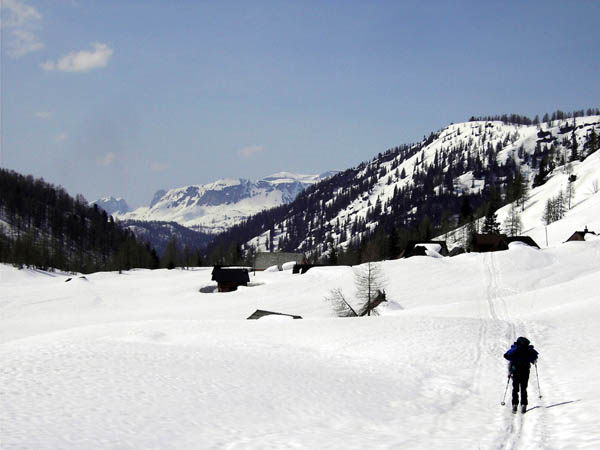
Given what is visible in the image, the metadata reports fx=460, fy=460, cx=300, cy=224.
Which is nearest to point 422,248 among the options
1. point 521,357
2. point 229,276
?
point 229,276

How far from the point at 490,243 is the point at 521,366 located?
89.1m

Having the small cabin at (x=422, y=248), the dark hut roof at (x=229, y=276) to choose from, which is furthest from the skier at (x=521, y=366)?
the dark hut roof at (x=229, y=276)

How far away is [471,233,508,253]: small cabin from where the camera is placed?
3779 inches

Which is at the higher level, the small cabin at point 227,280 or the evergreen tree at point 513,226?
the evergreen tree at point 513,226

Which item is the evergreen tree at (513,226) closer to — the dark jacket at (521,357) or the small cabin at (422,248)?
the small cabin at (422,248)

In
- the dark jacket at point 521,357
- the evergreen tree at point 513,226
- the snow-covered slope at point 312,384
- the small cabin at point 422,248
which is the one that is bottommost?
the snow-covered slope at point 312,384

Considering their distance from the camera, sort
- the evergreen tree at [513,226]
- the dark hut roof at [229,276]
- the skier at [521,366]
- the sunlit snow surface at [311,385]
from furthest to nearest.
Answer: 1. the evergreen tree at [513,226]
2. the dark hut roof at [229,276]
3. the skier at [521,366]
4. the sunlit snow surface at [311,385]

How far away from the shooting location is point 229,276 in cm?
9569

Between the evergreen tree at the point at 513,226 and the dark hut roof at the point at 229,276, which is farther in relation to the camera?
the evergreen tree at the point at 513,226

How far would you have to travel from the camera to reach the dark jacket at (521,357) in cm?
1512

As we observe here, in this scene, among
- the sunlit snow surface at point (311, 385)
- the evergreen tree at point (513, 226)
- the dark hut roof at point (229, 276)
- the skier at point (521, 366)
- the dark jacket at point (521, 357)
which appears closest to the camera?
the sunlit snow surface at point (311, 385)

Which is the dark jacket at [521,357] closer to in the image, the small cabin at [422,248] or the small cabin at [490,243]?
the small cabin at [422,248]

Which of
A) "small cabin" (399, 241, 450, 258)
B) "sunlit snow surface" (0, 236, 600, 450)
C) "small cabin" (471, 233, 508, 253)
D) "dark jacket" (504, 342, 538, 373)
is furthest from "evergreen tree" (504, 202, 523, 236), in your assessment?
"dark jacket" (504, 342, 538, 373)

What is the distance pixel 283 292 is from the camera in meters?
75.0
